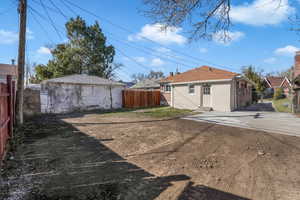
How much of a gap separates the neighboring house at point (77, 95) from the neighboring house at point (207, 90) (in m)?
5.80

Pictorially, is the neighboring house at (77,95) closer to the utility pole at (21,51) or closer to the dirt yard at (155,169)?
the utility pole at (21,51)

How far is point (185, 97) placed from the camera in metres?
14.6

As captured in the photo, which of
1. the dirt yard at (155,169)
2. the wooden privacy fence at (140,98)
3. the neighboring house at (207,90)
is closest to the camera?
the dirt yard at (155,169)

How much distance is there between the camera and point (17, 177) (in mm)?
2668

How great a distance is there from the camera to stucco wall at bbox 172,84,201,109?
13.6 meters

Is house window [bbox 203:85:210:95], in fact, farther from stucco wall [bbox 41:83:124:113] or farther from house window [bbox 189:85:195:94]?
stucco wall [bbox 41:83:124:113]

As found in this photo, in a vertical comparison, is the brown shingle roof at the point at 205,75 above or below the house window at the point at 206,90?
above

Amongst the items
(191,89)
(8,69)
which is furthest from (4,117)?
(8,69)

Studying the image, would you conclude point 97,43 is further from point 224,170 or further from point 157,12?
point 224,170

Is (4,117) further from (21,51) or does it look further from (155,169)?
(21,51)

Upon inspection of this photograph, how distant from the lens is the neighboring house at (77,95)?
1148 cm

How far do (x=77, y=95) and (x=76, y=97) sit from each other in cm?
18

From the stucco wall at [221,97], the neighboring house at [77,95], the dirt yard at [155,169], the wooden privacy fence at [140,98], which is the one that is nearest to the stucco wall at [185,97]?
the stucco wall at [221,97]

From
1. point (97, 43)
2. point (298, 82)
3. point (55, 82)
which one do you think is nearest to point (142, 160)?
point (55, 82)
